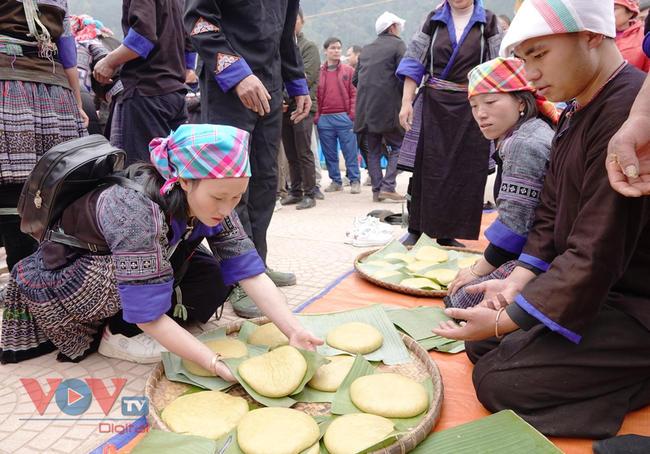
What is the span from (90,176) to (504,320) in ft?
4.66

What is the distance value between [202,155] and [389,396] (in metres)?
0.88

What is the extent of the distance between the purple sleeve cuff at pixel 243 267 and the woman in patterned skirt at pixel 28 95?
1125 millimetres

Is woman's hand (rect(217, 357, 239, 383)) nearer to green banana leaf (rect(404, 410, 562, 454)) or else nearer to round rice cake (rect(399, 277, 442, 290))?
green banana leaf (rect(404, 410, 562, 454))

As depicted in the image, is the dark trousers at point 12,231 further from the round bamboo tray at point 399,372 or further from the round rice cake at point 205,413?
the round rice cake at point 205,413

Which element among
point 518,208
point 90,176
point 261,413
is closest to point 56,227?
point 90,176

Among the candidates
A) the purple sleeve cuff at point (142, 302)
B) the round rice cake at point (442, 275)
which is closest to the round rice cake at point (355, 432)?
the purple sleeve cuff at point (142, 302)

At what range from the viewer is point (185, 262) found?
5.92 ft

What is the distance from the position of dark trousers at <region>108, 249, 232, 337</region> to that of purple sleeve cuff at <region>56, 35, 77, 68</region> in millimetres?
1248

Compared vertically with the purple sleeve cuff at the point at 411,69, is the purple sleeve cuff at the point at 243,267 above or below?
below

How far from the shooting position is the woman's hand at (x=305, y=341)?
5.15ft

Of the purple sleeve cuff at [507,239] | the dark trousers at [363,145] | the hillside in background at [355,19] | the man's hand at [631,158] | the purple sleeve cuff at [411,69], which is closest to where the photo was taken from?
the man's hand at [631,158]

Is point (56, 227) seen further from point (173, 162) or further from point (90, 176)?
point (173, 162)

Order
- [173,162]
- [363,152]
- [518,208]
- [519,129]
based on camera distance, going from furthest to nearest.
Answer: [363,152], [519,129], [518,208], [173,162]

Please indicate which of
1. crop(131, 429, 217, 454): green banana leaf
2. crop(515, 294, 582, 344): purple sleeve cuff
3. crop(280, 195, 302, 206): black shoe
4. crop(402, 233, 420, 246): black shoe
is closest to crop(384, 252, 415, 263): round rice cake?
crop(402, 233, 420, 246): black shoe
